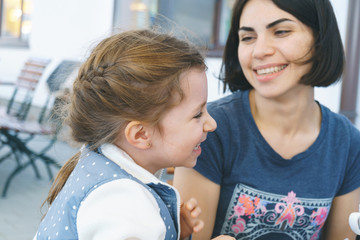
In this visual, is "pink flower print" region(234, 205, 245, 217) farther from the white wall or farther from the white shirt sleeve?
the white wall

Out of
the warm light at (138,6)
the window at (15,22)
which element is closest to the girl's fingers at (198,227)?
the warm light at (138,6)

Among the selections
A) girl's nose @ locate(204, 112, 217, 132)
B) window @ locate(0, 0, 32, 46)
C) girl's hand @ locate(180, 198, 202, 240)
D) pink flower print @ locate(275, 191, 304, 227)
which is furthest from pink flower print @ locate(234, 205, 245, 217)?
window @ locate(0, 0, 32, 46)

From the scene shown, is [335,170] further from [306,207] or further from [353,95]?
[353,95]

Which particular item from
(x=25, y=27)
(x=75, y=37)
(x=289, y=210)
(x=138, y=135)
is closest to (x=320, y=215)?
(x=289, y=210)

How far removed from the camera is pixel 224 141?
1.49m

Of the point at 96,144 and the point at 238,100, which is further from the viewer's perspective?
the point at 238,100

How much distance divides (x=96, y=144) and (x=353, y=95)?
2889 mm

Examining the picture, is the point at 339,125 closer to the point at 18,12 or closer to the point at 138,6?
the point at 138,6

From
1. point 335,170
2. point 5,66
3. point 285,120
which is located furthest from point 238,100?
point 5,66

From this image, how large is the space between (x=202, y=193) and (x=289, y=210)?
28cm

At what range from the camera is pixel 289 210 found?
147cm

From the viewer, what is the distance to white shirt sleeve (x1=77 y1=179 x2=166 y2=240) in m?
0.99

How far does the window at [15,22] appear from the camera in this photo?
817cm

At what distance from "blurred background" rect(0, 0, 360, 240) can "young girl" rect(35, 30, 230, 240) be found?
0.63ft
